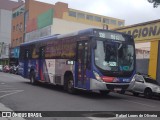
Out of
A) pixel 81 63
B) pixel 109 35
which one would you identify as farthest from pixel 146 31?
pixel 81 63

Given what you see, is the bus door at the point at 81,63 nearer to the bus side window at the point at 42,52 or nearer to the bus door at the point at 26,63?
the bus side window at the point at 42,52

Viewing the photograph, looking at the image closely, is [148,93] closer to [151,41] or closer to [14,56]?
[151,41]

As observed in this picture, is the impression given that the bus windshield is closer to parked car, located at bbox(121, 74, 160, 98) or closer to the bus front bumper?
the bus front bumper

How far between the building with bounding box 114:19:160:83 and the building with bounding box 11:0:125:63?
55.4 ft

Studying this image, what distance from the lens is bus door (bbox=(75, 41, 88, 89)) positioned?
16.8 meters

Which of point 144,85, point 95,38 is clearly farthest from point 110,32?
point 144,85

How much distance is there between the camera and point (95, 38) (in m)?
16.5

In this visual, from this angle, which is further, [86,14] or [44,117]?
[86,14]

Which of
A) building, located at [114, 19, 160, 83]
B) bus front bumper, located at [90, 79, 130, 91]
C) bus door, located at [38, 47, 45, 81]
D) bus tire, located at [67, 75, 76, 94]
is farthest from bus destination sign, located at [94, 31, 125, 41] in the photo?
building, located at [114, 19, 160, 83]

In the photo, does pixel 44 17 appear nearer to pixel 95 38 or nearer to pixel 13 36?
pixel 13 36

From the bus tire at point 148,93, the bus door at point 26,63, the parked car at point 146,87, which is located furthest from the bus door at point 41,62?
the bus tire at point 148,93

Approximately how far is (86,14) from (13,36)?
1660 cm

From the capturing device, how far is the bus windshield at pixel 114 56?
16.4 m

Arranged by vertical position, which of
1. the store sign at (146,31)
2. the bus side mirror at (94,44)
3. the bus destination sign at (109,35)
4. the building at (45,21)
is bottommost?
the bus side mirror at (94,44)
